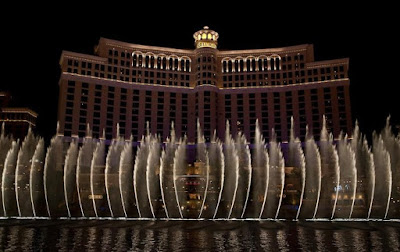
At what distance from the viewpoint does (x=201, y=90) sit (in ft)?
277

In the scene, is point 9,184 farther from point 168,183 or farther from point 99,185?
point 168,183

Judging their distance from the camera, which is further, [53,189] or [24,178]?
[24,178]

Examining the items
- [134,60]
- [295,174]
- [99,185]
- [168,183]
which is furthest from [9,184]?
[134,60]

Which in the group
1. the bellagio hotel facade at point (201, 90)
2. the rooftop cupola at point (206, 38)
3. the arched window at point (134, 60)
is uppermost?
the rooftop cupola at point (206, 38)

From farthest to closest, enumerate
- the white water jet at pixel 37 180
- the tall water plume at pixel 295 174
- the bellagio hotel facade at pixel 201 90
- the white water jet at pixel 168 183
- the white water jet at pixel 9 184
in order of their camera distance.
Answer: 1. the bellagio hotel facade at pixel 201 90
2. the white water jet at pixel 168 183
3. the tall water plume at pixel 295 174
4. the white water jet at pixel 37 180
5. the white water jet at pixel 9 184

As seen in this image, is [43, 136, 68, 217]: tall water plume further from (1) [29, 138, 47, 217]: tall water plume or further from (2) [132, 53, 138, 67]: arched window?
(2) [132, 53, 138, 67]: arched window

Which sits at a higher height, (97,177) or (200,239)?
(97,177)

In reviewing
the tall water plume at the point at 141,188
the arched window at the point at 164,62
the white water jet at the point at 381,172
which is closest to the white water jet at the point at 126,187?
the tall water plume at the point at 141,188

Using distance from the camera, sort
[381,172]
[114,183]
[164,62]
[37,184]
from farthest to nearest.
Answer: [164,62]
[114,183]
[37,184]
[381,172]

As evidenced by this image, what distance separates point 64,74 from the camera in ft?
259

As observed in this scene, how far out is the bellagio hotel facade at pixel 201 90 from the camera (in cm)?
8015

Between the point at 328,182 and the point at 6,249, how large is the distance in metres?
47.7

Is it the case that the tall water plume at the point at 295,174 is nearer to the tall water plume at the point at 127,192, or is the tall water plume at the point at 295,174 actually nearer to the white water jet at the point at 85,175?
the tall water plume at the point at 127,192

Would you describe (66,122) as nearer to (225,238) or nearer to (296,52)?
(296,52)
